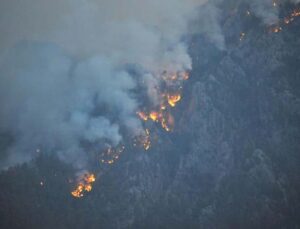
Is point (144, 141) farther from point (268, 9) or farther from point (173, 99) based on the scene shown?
point (268, 9)

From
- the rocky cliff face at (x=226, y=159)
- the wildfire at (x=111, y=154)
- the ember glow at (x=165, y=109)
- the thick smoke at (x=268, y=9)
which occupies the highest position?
the thick smoke at (x=268, y=9)

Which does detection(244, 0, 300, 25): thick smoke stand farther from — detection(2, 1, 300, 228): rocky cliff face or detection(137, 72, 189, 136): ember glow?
detection(137, 72, 189, 136): ember glow

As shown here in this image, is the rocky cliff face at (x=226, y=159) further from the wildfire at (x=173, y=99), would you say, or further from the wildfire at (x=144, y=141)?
the wildfire at (x=173, y=99)

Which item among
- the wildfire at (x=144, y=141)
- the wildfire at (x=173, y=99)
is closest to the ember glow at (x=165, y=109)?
the wildfire at (x=173, y=99)

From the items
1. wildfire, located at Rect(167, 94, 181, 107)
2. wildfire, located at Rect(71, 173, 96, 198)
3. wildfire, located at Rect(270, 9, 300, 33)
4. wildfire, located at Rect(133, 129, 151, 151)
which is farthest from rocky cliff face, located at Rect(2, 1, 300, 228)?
wildfire, located at Rect(167, 94, 181, 107)

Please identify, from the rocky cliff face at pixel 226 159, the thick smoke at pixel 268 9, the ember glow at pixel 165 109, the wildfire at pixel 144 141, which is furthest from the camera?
the ember glow at pixel 165 109

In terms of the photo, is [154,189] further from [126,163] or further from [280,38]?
[280,38]

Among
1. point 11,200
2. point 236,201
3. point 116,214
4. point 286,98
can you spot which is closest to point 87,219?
point 116,214
